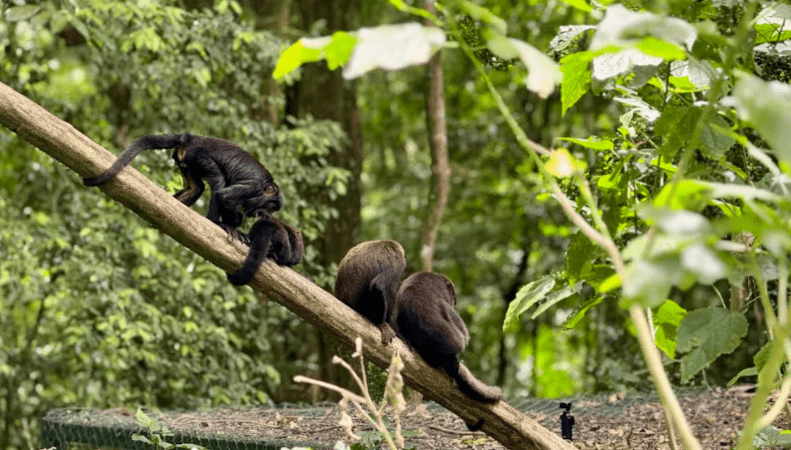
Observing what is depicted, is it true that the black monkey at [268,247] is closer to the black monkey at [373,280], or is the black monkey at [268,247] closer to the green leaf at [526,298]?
the black monkey at [373,280]

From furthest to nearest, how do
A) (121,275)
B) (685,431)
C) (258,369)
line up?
(258,369)
(121,275)
(685,431)

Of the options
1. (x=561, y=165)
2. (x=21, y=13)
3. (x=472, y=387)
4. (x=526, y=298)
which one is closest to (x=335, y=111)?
(x=21, y=13)

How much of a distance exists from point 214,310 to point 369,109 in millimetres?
5348

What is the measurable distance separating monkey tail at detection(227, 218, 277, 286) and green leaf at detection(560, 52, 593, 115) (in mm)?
1554

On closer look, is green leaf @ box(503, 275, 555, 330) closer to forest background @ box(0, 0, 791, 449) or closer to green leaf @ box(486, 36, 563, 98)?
forest background @ box(0, 0, 791, 449)

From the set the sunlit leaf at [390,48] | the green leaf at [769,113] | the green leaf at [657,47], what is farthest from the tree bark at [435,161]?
the green leaf at [769,113]

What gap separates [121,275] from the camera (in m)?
6.37

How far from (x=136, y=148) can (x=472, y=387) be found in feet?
6.12

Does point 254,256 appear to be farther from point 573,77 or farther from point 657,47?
point 657,47

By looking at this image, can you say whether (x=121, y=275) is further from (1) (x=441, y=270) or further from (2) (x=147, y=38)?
(1) (x=441, y=270)

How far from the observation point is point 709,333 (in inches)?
80.5

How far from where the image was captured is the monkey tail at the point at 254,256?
351cm

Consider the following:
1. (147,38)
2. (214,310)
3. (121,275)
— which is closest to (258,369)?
(214,310)

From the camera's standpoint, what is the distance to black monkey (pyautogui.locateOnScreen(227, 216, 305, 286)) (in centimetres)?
351
